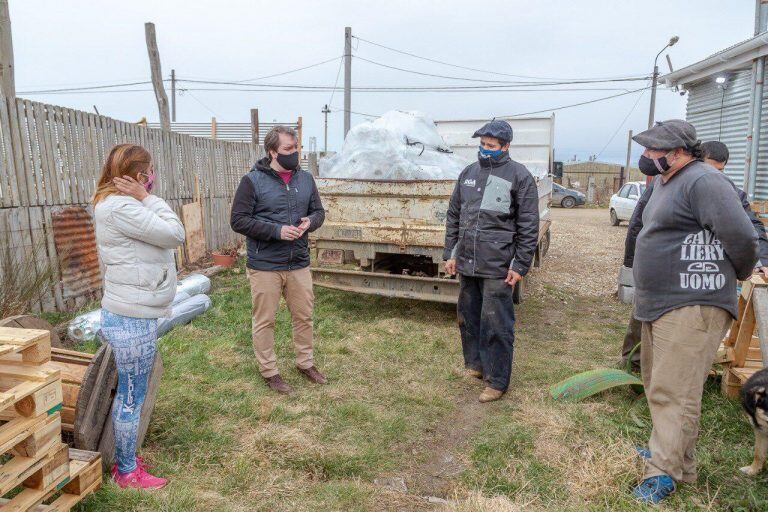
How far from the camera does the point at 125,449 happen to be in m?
2.86

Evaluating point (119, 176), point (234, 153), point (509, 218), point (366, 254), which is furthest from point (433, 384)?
point (234, 153)

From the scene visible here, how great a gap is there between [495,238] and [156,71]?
8.18 meters

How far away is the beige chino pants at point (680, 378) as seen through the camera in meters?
2.70

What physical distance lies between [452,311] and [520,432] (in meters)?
3.25

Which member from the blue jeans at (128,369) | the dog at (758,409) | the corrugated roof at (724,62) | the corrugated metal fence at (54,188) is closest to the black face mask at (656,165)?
the dog at (758,409)

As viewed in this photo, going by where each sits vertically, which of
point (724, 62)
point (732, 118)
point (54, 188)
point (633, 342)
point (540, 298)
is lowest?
point (540, 298)

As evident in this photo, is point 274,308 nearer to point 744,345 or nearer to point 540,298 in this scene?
point 744,345

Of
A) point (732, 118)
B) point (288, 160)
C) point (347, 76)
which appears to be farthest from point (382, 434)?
point (347, 76)

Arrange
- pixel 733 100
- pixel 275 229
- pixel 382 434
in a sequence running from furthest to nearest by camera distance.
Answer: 1. pixel 733 100
2. pixel 275 229
3. pixel 382 434

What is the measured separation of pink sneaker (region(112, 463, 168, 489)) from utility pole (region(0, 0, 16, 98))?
4.55 metres

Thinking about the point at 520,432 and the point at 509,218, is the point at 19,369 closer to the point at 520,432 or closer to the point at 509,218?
the point at 520,432

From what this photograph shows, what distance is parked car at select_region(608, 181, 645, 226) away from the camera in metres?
18.1

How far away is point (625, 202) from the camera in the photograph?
60.3 feet

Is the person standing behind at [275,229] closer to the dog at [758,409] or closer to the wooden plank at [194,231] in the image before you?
the dog at [758,409]
